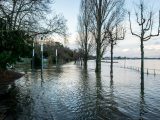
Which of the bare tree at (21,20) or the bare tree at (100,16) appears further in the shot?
the bare tree at (100,16)

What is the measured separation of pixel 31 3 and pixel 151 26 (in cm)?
969

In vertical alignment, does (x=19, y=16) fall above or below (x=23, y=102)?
above

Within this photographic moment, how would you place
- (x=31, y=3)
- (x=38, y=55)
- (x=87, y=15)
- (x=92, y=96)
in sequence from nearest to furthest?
1. (x=92, y=96)
2. (x=31, y=3)
3. (x=87, y=15)
4. (x=38, y=55)

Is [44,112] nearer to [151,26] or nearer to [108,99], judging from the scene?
[108,99]

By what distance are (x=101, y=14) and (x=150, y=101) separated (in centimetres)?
2470

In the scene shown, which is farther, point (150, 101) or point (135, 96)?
point (135, 96)

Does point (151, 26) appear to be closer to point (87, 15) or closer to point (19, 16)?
point (19, 16)

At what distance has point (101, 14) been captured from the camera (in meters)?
39.2

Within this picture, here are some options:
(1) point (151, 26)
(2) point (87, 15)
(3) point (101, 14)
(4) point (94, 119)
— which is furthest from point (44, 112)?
(2) point (87, 15)

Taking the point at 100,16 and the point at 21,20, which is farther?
the point at 100,16

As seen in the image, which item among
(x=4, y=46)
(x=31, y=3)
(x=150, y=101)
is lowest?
(x=150, y=101)

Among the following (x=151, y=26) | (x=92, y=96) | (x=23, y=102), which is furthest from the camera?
(x=151, y=26)

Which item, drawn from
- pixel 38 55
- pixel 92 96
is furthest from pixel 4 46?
pixel 38 55

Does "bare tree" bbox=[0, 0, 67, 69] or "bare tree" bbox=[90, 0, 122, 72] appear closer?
"bare tree" bbox=[0, 0, 67, 69]
